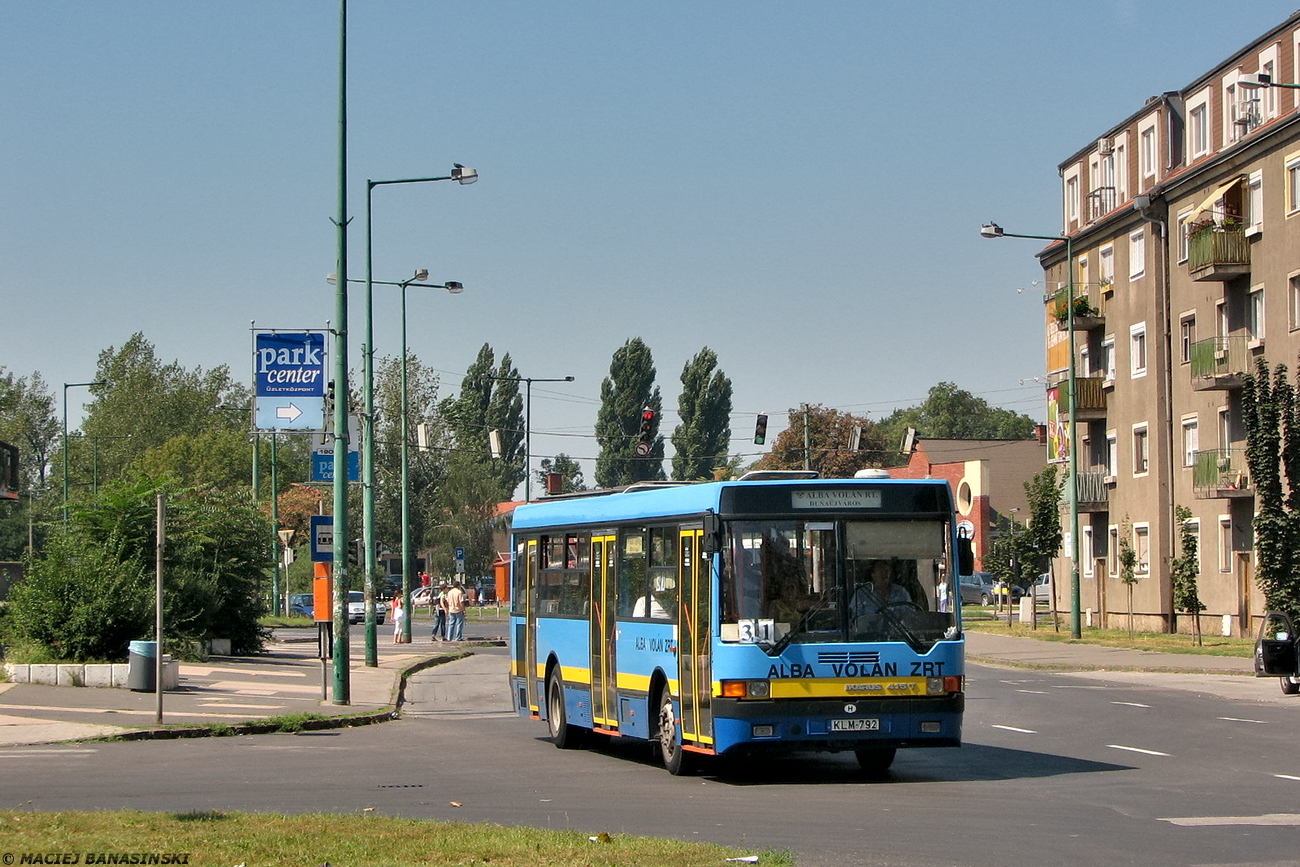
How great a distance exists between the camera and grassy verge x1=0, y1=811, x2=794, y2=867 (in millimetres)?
9391

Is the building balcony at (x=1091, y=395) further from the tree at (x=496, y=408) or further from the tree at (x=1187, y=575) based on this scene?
the tree at (x=496, y=408)

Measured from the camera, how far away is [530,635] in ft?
67.2

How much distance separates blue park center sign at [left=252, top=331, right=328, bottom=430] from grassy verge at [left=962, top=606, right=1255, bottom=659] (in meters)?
17.5

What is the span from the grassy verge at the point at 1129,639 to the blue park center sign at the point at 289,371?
17500mm

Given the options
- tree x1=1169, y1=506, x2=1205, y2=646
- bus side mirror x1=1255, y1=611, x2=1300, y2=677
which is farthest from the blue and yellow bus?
tree x1=1169, y1=506, x2=1205, y2=646

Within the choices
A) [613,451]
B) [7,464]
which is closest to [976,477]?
[613,451]

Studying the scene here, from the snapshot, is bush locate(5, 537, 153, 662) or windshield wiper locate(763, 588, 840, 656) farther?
bush locate(5, 537, 153, 662)

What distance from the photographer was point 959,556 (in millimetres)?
15227

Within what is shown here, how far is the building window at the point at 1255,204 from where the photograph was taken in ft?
144

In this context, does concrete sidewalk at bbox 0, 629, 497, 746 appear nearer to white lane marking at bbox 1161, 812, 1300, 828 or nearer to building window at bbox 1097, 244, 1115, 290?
white lane marking at bbox 1161, 812, 1300, 828

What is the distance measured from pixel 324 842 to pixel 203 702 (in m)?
15.2

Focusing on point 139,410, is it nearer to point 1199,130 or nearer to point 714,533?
point 1199,130

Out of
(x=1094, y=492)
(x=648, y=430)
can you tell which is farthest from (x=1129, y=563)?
(x=648, y=430)

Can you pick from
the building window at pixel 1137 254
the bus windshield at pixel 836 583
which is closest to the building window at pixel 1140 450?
the building window at pixel 1137 254
